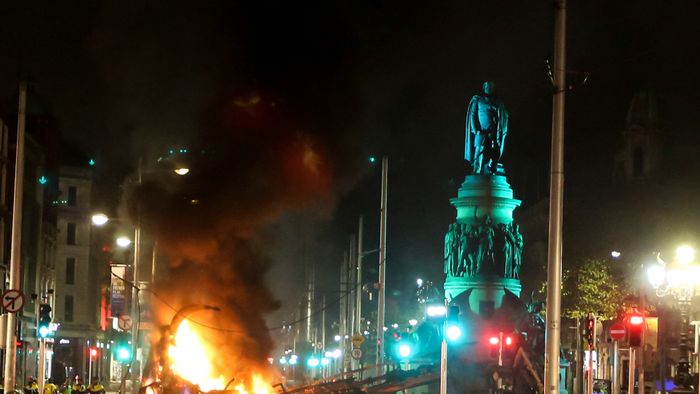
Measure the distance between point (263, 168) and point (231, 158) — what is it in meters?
1.02

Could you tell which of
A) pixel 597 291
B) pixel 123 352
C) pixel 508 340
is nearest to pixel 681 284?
pixel 508 340

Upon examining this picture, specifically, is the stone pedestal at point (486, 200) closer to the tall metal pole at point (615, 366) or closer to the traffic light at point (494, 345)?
the traffic light at point (494, 345)

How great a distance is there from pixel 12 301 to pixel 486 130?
23542mm

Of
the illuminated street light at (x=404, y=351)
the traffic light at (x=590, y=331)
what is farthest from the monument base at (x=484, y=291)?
the traffic light at (x=590, y=331)

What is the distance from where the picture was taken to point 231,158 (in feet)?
105

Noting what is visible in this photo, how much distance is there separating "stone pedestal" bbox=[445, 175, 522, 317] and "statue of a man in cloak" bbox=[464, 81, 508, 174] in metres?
0.72

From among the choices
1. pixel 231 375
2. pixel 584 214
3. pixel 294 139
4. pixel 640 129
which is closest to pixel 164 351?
pixel 231 375

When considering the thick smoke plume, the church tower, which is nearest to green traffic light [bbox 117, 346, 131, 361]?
the thick smoke plume

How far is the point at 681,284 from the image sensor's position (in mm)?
34281

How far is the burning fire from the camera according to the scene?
101ft

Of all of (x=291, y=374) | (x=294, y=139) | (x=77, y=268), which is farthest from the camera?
(x=77, y=268)

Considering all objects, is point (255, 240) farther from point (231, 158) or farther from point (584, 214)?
point (584, 214)

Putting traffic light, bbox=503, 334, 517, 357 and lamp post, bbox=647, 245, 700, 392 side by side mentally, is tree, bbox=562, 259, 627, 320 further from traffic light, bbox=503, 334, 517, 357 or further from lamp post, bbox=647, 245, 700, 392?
lamp post, bbox=647, 245, 700, 392

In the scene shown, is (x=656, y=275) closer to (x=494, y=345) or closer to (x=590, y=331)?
(x=590, y=331)
